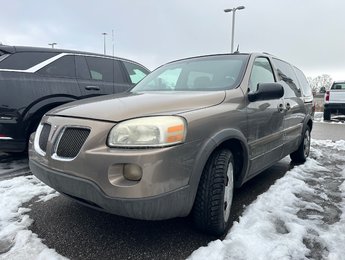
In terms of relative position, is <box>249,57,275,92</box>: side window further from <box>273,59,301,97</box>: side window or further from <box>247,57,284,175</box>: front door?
<box>273,59,301,97</box>: side window

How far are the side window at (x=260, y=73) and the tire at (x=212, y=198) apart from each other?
1081 mm

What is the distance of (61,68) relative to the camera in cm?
493

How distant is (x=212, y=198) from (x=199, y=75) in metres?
1.52

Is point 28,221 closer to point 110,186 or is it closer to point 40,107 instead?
point 110,186

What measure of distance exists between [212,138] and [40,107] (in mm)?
2967

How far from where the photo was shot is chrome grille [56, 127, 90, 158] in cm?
226

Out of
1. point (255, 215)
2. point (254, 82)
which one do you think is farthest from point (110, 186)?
point (254, 82)

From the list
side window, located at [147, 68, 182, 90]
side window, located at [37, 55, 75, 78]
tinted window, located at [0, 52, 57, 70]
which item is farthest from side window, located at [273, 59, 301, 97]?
tinted window, located at [0, 52, 57, 70]

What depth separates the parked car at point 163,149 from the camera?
→ 211cm

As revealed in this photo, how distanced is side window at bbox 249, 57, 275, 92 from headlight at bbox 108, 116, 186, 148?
4.52 feet

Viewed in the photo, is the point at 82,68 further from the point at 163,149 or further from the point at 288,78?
the point at 163,149

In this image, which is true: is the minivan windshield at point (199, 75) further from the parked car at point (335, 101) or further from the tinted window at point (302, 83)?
the parked car at point (335, 101)

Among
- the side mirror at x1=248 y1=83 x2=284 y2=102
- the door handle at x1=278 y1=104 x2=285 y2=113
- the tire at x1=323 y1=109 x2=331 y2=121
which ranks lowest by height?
the tire at x1=323 y1=109 x2=331 y2=121

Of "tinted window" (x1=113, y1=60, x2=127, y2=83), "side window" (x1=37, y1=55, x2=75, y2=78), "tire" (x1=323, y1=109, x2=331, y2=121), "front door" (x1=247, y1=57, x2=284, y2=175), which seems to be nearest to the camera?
"front door" (x1=247, y1=57, x2=284, y2=175)
